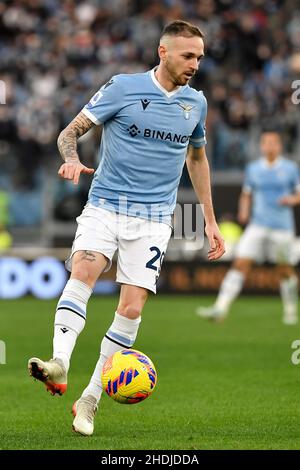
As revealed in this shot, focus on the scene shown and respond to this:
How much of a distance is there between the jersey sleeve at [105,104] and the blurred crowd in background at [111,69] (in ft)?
38.8

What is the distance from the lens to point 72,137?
257 inches

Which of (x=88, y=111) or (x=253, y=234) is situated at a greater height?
(x=88, y=111)

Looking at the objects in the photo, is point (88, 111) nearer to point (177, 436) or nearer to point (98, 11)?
point (177, 436)

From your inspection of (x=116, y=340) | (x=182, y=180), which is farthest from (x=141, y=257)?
(x=182, y=180)

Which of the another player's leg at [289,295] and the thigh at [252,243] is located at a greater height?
the thigh at [252,243]

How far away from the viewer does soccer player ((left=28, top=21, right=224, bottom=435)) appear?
6.67 meters

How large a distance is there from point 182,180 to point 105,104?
40.6 ft

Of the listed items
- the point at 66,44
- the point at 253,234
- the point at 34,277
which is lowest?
the point at 34,277

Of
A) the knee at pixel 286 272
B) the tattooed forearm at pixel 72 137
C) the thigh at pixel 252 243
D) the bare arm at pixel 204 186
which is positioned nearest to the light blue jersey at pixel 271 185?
the thigh at pixel 252 243

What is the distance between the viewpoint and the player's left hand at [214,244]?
23.4 ft

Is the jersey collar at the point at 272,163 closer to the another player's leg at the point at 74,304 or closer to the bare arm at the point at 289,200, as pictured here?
the bare arm at the point at 289,200

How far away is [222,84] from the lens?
2198 centimetres

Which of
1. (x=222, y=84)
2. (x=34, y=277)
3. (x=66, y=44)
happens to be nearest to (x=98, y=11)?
(x=66, y=44)
